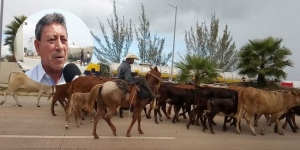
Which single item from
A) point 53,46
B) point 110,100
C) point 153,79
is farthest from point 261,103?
point 53,46

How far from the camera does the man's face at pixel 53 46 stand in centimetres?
564

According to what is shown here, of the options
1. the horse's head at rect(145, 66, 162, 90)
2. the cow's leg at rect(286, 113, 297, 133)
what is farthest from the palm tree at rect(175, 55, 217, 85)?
the horse's head at rect(145, 66, 162, 90)

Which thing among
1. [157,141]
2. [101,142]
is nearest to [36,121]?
[101,142]

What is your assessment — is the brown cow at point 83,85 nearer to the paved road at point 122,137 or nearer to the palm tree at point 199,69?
the paved road at point 122,137

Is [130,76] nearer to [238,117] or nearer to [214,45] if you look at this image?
[238,117]

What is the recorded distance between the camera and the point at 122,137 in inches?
373

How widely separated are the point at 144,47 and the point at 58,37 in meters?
25.5

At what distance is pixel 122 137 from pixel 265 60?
1003 cm

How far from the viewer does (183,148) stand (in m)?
8.59

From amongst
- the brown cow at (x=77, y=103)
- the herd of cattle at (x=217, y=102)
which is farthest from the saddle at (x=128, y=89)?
the brown cow at (x=77, y=103)

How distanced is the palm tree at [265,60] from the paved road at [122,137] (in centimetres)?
440

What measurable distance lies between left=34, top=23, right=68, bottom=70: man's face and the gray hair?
0.06 metres

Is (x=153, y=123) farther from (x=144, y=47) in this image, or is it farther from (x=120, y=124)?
(x=144, y=47)

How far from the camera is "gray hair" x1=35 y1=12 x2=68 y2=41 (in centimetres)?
565
